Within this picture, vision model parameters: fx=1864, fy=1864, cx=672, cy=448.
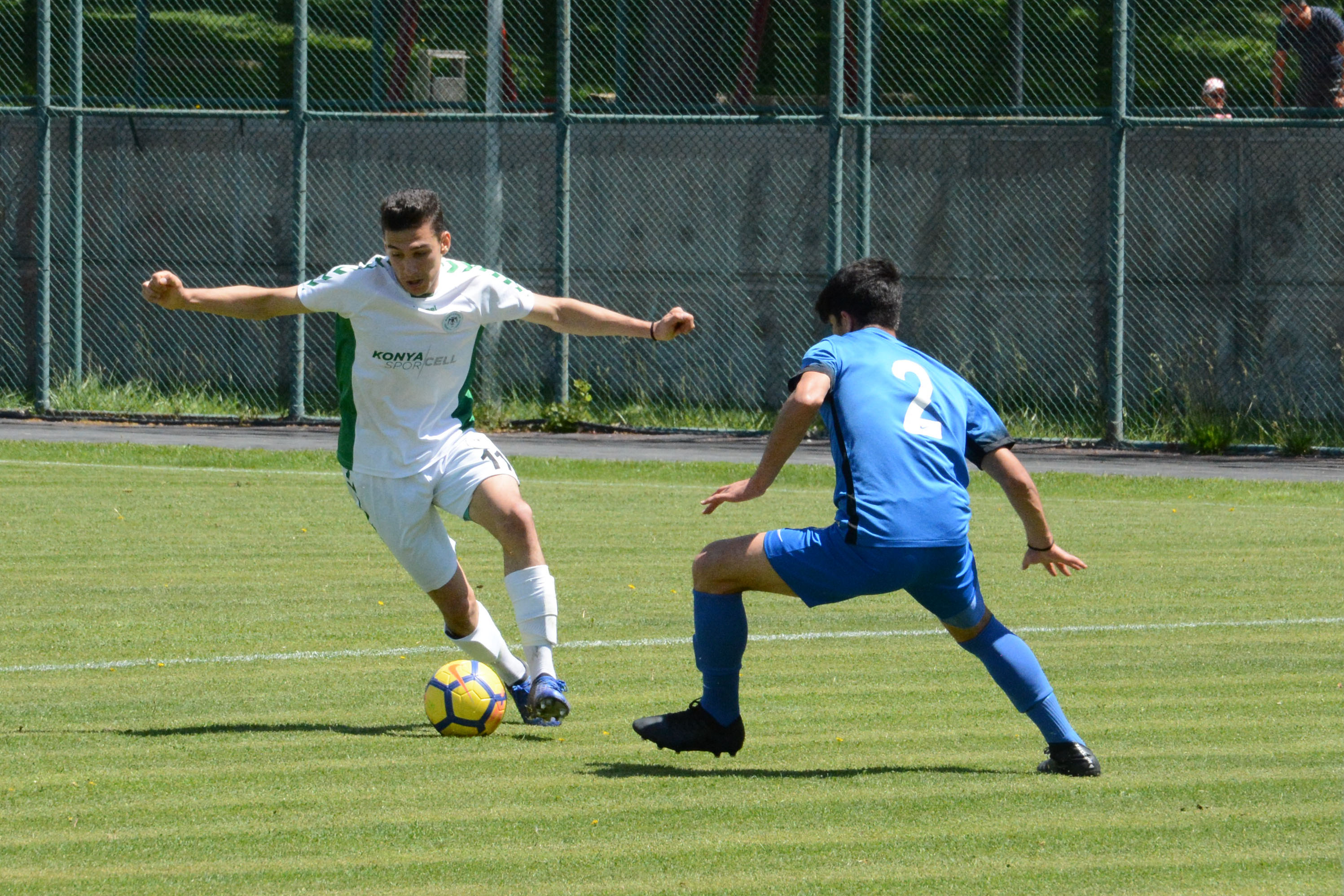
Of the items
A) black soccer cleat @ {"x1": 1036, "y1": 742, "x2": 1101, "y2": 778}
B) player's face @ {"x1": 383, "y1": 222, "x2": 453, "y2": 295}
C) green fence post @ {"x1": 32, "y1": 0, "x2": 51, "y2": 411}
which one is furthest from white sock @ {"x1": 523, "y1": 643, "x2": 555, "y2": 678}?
green fence post @ {"x1": 32, "y1": 0, "x2": 51, "y2": 411}

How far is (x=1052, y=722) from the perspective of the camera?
5.54m

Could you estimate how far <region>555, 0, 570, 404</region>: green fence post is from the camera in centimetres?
1761

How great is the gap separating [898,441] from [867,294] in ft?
1.70

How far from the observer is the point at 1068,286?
1747cm

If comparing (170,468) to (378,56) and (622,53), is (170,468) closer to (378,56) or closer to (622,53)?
(378,56)

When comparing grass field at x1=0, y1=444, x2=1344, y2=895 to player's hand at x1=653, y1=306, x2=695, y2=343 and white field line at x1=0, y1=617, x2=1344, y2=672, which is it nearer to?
white field line at x1=0, y1=617, x2=1344, y2=672

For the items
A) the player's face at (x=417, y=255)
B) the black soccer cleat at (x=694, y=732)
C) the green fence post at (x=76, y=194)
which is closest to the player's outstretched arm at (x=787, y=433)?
the black soccer cleat at (x=694, y=732)

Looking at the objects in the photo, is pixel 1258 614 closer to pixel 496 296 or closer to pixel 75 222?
pixel 496 296

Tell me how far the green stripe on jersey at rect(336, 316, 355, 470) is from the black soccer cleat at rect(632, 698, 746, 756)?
1561 millimetres

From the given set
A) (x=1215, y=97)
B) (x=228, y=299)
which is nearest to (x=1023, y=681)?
(x=228, y=299)

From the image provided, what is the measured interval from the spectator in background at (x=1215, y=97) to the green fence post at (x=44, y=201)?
11.2 m

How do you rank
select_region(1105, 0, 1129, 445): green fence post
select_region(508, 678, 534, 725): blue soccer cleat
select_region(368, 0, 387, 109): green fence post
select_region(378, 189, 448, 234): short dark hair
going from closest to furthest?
select_region(378, 189, 448, 234): short dark hair < select_region(508, 678, 534, 725): blue soccer cleat < select_region(1105, 0, 1129, 445): green fence post < select_region(368, 0, 387, 109): green fence post

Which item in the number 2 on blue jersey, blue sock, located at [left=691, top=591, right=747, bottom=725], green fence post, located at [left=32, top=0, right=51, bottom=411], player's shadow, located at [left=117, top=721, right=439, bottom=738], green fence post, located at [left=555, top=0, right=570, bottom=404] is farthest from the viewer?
green fence post, located at [left=32, top=0, right=51, bottom=411]

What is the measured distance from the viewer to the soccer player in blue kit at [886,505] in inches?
211
